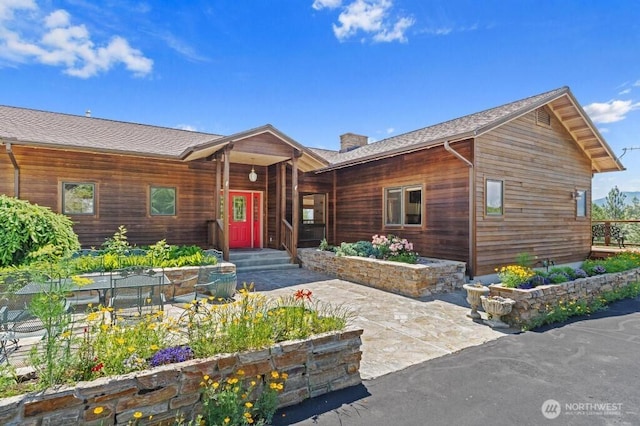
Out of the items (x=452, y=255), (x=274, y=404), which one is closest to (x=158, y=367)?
(x=274, y=404)

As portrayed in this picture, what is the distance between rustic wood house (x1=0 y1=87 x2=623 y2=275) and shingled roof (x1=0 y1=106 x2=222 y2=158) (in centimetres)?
5

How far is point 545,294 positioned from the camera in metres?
5.62

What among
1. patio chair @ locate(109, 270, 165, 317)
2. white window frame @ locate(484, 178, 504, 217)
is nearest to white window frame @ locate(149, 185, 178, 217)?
patio chair @ locate(109, 270, 165, 317)

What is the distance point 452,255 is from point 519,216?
2401 mm

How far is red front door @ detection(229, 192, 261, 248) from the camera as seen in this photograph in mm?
11680

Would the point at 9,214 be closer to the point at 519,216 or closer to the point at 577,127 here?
the point at 519,216

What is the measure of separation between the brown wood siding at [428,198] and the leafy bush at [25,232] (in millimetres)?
8149

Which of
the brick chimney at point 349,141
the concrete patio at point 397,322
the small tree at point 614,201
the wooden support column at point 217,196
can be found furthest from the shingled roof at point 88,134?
the small tree at point 614,201

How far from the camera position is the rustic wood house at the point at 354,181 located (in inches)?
331

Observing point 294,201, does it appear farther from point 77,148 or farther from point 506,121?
point 506,121

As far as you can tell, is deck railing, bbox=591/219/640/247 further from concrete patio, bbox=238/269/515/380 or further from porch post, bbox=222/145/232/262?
porch post, bbox=222/145/232/262

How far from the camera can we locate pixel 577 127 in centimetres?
1038

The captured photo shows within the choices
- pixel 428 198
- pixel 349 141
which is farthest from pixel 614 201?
pixel 428 198

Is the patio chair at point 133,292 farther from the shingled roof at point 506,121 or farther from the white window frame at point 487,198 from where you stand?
the white window frame at point 487,198
